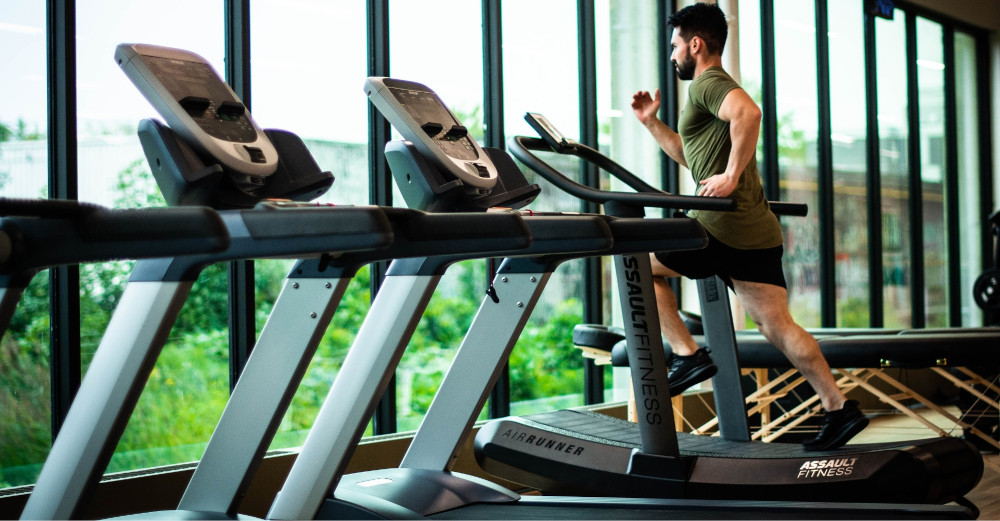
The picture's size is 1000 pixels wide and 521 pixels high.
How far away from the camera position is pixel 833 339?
148 inches

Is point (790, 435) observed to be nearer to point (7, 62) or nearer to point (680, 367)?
point (680, 367)

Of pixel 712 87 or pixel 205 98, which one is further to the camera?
pixel 712 87

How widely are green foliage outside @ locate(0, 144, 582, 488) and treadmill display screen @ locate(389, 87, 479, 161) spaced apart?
1.08 metres

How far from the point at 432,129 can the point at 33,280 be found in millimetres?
1321

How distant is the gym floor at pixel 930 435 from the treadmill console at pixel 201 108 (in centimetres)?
249

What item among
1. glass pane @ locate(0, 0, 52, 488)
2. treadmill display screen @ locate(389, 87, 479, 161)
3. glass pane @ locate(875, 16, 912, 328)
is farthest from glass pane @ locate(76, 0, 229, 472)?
glass pane @ locate(875, 16, 912, 328)

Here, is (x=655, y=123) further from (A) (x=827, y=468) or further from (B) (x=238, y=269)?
(B) (x=238, y=269)

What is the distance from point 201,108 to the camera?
215cm

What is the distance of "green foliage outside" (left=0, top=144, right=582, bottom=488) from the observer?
9.76 ft

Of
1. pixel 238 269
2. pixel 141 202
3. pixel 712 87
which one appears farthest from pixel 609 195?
pixel 141 202

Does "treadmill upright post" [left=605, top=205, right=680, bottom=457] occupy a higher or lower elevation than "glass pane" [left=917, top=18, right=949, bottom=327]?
lower

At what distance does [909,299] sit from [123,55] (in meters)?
6.46

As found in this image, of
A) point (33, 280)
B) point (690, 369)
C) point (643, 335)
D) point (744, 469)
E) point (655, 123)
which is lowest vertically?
point (744, 469)

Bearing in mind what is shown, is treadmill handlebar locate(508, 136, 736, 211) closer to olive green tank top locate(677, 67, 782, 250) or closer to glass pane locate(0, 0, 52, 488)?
olive green tank top locate(677, 67, 782, 250)
